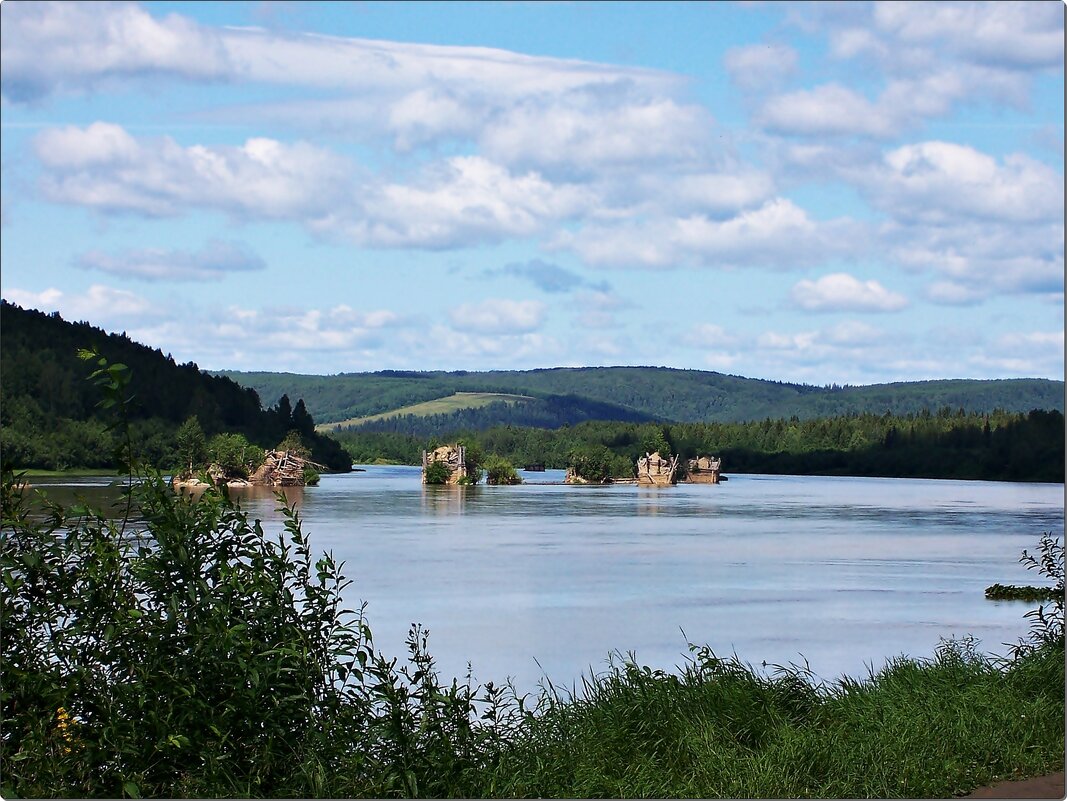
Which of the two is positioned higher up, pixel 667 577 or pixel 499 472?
pixel 499 472

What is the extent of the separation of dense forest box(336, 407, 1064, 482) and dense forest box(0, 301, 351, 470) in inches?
1413

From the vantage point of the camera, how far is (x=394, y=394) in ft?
432

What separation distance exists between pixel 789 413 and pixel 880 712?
124 metres

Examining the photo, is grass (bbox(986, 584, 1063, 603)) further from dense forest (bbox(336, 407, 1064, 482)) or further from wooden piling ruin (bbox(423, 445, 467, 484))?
dense forest (bbox(336, 407, 1064, 482))

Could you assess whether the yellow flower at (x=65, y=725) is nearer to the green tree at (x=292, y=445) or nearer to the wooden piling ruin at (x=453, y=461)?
the green tree at (x=292, y=445)

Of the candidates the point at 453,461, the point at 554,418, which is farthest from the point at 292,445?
the point at 554,418

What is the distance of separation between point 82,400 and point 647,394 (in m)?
116

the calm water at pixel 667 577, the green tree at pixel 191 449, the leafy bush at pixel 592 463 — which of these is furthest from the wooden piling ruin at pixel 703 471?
the green tree at pixel 191 449

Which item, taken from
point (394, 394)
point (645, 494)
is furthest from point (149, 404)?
point (394, 394)

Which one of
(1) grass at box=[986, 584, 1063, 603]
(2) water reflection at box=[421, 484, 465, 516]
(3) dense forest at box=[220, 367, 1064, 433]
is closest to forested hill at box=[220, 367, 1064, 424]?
(3) dense forest at box=[220, 367, 1064, 433]

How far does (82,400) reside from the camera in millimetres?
25078

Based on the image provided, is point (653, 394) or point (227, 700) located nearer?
point (227, 700)

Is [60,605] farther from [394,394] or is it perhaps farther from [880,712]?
[394,394]

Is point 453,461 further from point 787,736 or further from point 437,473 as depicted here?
point 787,736
